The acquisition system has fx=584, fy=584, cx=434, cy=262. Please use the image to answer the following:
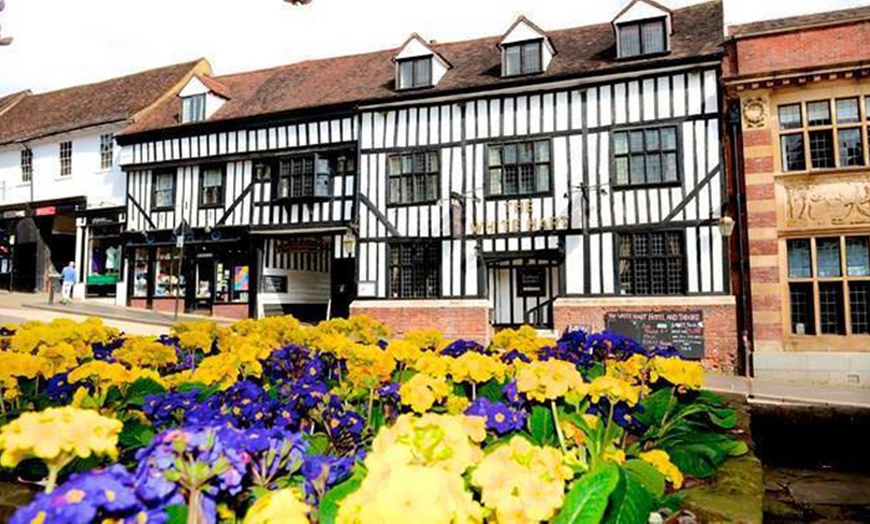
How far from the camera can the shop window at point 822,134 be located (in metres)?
11.0

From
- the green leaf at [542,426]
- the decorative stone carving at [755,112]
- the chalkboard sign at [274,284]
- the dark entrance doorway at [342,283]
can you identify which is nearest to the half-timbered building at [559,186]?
the decorative stone carving at [755,112]

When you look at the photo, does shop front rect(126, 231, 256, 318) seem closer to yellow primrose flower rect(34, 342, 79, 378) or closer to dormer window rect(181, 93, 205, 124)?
dormer window rect(181, 93, 205, 124)

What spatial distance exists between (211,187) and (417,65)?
7200 millimetres

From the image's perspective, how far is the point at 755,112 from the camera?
37.7 feet

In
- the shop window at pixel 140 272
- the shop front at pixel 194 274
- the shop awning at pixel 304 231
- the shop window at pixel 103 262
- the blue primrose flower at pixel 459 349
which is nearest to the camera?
the blue primrose flower at pixel 459 349

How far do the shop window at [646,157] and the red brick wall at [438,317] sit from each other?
4319 mm

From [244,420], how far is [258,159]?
15.0 m

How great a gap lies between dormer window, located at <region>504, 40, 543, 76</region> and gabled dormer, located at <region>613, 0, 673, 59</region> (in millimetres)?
1805

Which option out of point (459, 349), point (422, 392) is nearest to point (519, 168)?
point (459, 349)

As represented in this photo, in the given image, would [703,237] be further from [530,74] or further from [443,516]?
[443,516]

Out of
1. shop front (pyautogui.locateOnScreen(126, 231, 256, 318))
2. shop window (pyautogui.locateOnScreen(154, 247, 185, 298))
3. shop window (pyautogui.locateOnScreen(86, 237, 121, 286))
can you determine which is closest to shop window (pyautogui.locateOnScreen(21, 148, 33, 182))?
shop window (pyautogui.locateOnScreen(86, 237, 121, 286))

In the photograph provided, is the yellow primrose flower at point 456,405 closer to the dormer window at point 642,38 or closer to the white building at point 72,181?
the dormer window at point 642,38

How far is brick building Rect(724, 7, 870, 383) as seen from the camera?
10852mm

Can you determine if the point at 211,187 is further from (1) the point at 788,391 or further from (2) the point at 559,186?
(1) the point at 788,391
